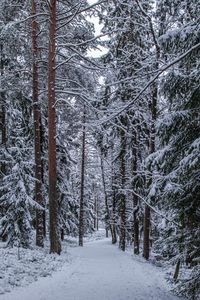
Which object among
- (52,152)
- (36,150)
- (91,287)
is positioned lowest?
(91,287)

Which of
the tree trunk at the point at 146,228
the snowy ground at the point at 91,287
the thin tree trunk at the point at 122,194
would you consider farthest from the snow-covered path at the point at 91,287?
the thin tree trunk at the point at 122,194

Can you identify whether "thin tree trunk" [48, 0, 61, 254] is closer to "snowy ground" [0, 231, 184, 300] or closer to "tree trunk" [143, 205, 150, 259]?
"snowy ground" [0, 231, 184, 300]

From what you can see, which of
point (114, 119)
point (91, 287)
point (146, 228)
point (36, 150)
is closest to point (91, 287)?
point (91, 287)

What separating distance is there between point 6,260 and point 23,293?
352 centimetres

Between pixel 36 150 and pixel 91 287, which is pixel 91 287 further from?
pixel 36 150

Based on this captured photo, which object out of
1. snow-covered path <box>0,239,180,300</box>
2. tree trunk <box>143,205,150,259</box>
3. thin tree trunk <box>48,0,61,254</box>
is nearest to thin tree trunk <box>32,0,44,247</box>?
thin tree trunk <box>48,0,61,254</box>

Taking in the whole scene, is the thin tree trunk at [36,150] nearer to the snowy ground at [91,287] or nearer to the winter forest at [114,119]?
the winter forest at [114,119]

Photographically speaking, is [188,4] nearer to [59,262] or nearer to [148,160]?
[148,160]

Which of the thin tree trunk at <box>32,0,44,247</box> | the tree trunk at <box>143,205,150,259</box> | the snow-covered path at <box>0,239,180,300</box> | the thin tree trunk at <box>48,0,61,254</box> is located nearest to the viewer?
the snow-covered path at <box>0,239,180,300</box>

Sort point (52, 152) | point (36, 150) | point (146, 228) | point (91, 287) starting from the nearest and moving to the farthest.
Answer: point (91, 287) < point (52, 152) < point (36, 150) < point (146, 228)

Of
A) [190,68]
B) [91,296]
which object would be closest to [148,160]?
[190,68]

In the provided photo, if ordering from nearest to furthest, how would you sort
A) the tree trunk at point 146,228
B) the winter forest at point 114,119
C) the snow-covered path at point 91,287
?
the winter forest at point 114,119
the snow-covered path at point 91,287
the tree trunk at point 146,228

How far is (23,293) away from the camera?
8156 millimetres

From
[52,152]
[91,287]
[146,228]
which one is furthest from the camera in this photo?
[146,228]
